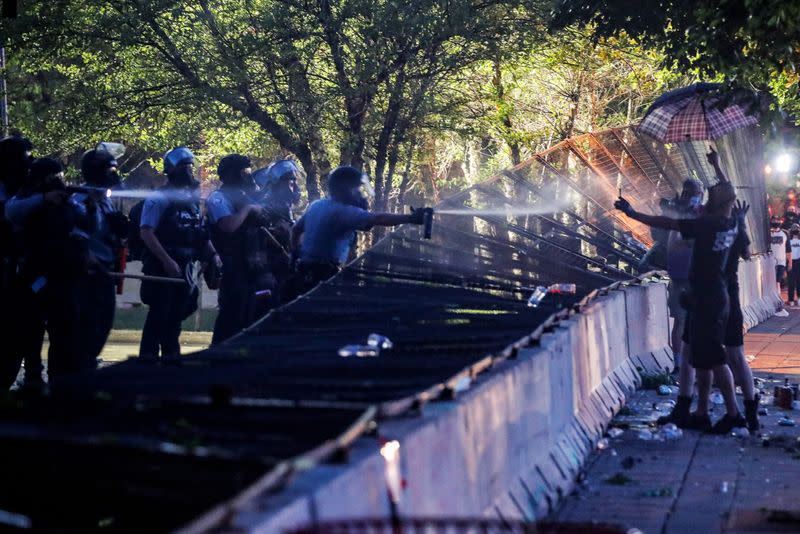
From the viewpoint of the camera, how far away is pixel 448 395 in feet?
20.1

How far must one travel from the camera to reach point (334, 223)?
11.5 metres

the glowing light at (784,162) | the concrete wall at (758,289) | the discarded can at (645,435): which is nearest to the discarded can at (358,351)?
the discarded can at (645,435)

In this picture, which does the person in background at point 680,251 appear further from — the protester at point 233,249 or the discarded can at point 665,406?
the protester at point 233,249

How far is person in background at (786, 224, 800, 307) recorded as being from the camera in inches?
1180

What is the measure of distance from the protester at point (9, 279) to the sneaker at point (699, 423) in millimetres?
4950

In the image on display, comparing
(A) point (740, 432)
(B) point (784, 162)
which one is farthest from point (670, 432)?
(B) point (784, 162)

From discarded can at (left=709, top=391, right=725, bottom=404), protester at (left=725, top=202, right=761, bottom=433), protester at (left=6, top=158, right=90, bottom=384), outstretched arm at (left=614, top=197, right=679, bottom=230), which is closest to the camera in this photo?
protester at (left=6, top=158, right=90, bottom=384)

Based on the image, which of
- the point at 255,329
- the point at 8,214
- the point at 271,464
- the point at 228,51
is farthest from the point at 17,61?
the point at 271,464

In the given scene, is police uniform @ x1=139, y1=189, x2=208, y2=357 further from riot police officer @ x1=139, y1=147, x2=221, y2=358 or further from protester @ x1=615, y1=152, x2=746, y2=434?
protester @ x1=615, y1=152, x2=746, y2=434

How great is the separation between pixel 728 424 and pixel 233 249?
A: 4.11 meters

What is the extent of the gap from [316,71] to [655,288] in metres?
5.87

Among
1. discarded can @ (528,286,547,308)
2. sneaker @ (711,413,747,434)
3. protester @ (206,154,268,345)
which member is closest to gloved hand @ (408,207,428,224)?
discarded can @ (528,286,547,308)

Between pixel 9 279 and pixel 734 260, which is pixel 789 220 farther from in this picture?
pixel 9 279

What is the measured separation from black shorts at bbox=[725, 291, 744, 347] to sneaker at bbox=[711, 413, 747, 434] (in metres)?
0.54
